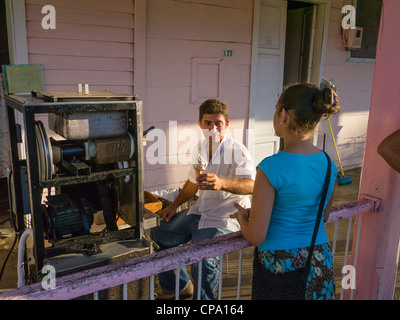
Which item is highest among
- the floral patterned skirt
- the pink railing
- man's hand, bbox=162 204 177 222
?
the pink railing

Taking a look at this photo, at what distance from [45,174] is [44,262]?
0.45 metres

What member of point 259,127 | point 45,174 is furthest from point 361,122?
point 45,174

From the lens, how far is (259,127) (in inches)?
237

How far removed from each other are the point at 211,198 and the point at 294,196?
4.44 ft

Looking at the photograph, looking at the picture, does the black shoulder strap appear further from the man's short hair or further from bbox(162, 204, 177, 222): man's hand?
bbox(162, 204, 177, 222): man's hand

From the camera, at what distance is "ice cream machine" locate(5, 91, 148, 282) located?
1773mm

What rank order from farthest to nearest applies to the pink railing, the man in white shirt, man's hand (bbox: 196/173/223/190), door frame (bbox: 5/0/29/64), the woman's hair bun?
door frame (bbox: 5/0/29/64) → the man in white shirt → man's hand (bbox: 196/173/223/190) → the woman's hair bun → the pink railing

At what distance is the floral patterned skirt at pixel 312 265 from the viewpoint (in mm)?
1713

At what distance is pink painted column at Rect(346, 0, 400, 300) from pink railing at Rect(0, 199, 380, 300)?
1.11m

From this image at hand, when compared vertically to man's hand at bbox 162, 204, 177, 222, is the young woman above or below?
above

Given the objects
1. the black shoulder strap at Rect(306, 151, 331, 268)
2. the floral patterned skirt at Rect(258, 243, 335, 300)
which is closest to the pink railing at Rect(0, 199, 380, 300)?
the floral patterned skirt at Rect(258, 243, 335, 300)
